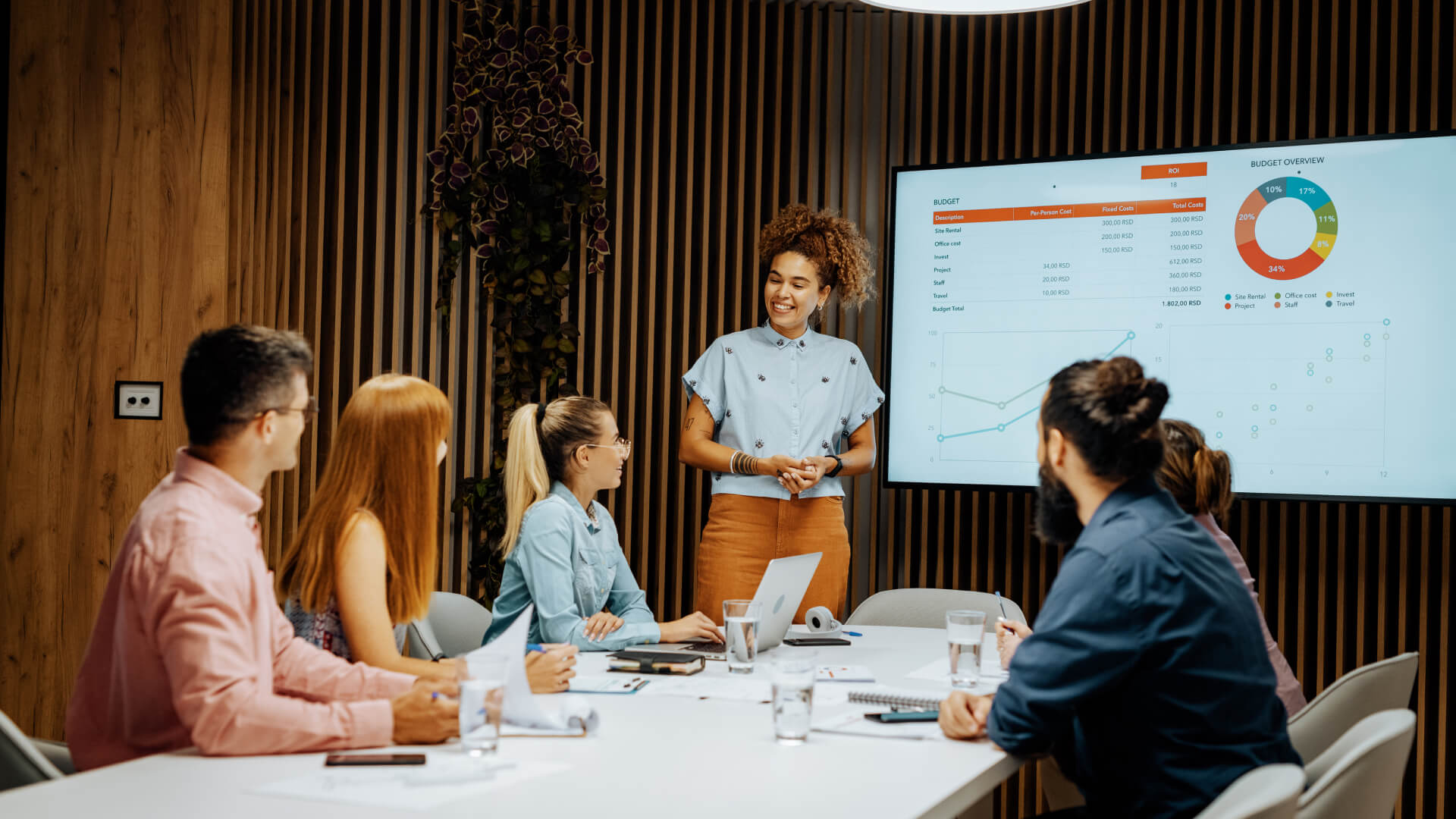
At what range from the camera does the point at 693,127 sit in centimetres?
507

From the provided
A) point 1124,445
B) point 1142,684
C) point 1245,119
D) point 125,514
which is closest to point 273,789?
point 1142,684

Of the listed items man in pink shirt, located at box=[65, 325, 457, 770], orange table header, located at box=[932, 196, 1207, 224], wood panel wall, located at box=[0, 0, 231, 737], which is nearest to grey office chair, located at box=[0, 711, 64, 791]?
man in pink shirt, located at box=[65, 325, 457, 770]

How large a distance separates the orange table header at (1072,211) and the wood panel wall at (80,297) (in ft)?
9.36

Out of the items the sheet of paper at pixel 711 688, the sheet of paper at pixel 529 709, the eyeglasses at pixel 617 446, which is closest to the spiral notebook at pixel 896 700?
the sheet of paper at pixel 711 688

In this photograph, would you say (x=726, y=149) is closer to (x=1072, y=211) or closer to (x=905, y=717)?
(x=1072, y=211)

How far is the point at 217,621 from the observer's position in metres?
1.67

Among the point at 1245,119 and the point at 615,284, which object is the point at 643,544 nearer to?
the point at 615,284

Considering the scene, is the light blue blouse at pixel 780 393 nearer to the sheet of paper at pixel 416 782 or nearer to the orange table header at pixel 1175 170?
the orange table header at pixel 1175 170

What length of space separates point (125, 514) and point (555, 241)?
6.35ft

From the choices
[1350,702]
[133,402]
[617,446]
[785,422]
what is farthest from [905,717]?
[133,402]

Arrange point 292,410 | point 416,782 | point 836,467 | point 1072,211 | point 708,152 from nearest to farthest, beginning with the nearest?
point 416,782 → point 292,410 → point 836,467 → point 1072,211 → point 708,152

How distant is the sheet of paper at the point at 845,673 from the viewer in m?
2.47

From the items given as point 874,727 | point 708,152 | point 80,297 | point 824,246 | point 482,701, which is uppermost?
point 708,152

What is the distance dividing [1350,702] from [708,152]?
344 cm
